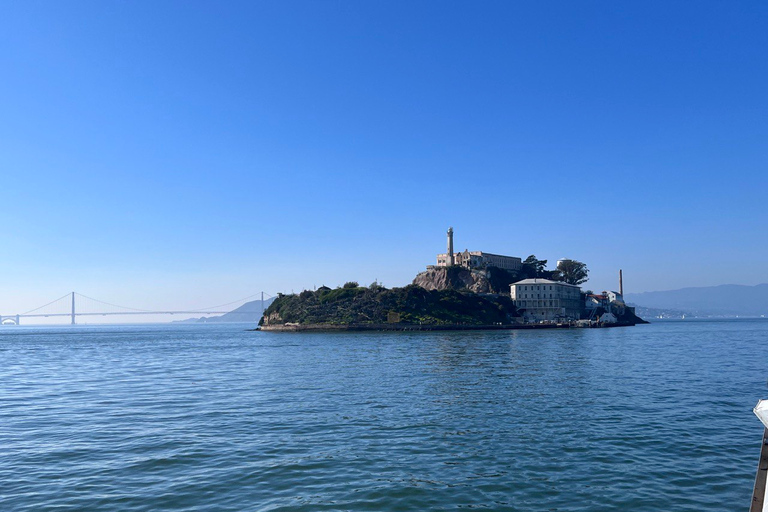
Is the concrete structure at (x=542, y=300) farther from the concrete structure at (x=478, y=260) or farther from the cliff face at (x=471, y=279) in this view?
the concrete structure at (x=478, y=260)

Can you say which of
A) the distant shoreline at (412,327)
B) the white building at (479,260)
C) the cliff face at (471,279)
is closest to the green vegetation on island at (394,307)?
the distant shoreline at (412,327)

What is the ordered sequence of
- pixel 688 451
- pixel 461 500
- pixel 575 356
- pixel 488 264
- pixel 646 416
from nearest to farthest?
pixel 461 500, pixel 688 451, pixel 646 416, pixel 575 356, pixel 488 264

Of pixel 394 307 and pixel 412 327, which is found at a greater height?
pixel 394 307

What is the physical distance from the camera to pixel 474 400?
26250mm

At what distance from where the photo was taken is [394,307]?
14612cm

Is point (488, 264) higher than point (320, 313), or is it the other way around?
point (488, 264)

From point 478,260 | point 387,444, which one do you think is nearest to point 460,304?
point 478,260

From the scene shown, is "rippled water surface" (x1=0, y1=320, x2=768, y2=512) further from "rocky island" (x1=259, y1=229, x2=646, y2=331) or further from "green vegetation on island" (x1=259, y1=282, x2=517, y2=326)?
"green vegetation on island" (x1=259, y1=282, x2=517, y2=326)

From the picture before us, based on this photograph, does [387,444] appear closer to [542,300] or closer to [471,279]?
[542,300]

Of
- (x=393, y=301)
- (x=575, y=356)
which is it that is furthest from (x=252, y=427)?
(x=393, y=301)

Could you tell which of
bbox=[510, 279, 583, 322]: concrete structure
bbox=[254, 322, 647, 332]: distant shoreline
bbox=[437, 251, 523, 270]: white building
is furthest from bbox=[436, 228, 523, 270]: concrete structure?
bbox=[254, 322, 647, 332]: distant shoreline

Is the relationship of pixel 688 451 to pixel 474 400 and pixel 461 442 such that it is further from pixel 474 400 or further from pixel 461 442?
pixel 474 400

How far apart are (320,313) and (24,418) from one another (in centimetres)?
12947

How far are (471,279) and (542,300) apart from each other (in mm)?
28988
